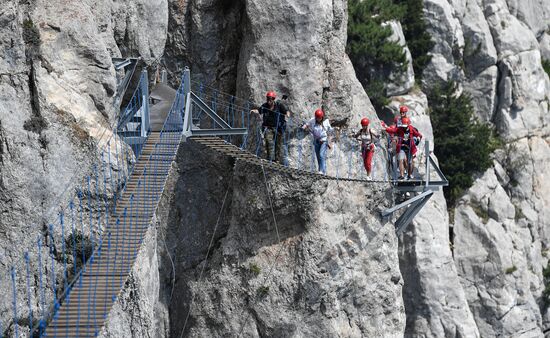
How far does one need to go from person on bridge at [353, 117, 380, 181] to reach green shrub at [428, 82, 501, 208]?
991 cm

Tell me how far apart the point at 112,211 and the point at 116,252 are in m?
2.83

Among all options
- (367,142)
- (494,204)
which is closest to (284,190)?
(367,142)

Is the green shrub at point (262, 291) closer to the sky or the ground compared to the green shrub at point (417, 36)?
closer to the ground

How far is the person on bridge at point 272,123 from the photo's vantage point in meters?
22.7

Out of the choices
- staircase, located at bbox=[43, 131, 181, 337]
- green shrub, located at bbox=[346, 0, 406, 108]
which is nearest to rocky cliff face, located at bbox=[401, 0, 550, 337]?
green shrub, located at bbox=[346, 0, 406, 108]

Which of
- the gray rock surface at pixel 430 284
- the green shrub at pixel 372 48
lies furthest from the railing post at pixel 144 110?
the green shrub at pixel 372 48

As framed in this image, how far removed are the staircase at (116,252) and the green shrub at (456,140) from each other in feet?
52.3

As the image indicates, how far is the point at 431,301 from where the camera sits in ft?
103

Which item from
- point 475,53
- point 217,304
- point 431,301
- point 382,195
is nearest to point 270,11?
point 382,195

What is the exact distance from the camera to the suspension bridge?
16.5 m

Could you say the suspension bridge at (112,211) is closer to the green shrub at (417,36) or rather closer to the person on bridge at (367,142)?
the person on bridge at (367,142)

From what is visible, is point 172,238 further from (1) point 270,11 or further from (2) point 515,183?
(2) point 515,183

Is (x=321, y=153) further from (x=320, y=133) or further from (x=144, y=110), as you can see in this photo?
(x=144, y=110)

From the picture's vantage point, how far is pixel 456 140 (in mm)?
34625
